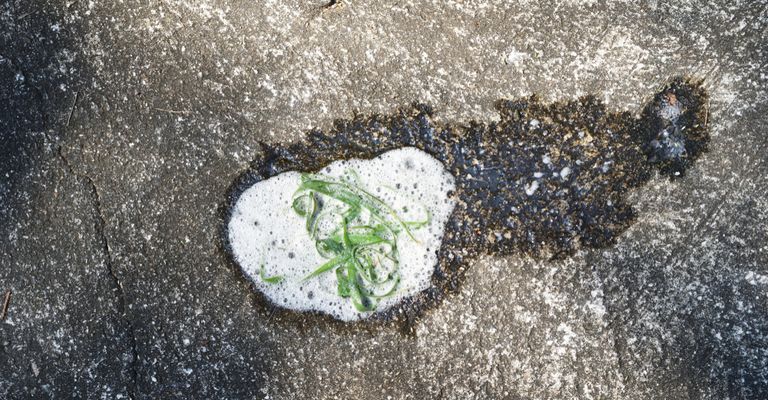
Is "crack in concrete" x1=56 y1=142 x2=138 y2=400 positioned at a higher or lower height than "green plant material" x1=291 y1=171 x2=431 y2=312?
lower

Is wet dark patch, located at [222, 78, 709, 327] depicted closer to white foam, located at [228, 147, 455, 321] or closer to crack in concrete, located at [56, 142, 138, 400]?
white foam, located at [228, 147, 455, 321]

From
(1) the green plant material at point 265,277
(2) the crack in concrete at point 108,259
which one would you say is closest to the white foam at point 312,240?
(1) the green plant material at point 265,277

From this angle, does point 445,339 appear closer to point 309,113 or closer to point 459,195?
point 459,195

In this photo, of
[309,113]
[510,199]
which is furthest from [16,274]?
[510,199]

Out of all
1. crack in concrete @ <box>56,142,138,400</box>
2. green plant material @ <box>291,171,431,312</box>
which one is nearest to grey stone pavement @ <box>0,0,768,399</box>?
crack in concrete @ <box>56,142,138,400</box>

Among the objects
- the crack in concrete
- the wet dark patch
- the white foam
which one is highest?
the wet dark patch
